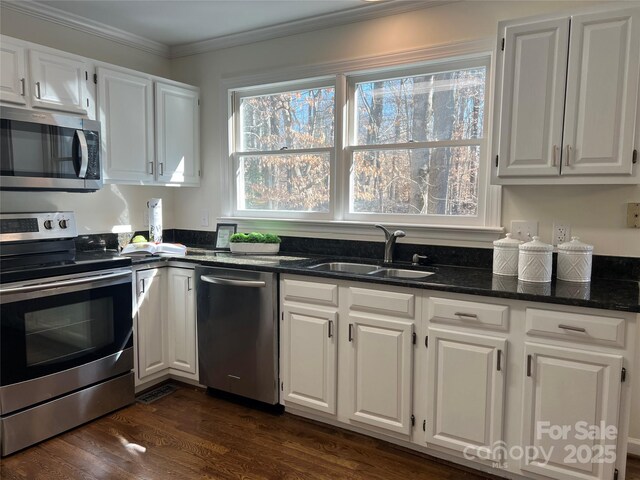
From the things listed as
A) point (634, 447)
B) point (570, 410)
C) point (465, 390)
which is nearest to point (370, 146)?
point (465, 390)

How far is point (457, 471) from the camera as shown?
2.19 metres

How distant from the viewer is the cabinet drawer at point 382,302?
88.0 inches

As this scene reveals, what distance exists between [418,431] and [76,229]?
241 centimetres

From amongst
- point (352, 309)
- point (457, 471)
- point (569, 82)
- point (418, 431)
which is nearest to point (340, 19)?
point (569, 82)

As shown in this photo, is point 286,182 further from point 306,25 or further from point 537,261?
point 537,261

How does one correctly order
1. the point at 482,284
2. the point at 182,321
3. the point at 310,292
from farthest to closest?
the point at 182,321, the point at 310,292, the point at 482,284

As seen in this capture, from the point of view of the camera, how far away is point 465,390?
2.11 metres

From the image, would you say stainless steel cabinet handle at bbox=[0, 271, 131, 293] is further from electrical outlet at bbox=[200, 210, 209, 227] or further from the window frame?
the window frame

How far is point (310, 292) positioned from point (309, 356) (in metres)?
0.37

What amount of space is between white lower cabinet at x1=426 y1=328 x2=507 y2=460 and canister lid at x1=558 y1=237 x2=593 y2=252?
23.9 inches

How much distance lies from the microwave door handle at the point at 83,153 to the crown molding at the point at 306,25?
137cm

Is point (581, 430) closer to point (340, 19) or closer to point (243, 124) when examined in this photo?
point (340, 19)

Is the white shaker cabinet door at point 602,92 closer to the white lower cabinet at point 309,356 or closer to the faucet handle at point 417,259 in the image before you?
the faucet handle at point 417,259

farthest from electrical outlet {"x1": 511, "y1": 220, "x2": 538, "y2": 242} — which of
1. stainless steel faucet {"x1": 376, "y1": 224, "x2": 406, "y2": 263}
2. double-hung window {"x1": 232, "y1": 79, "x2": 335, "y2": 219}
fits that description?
double-hung window {"x1": 232, "y1": 79, "x2": 335, "y2": 219}
